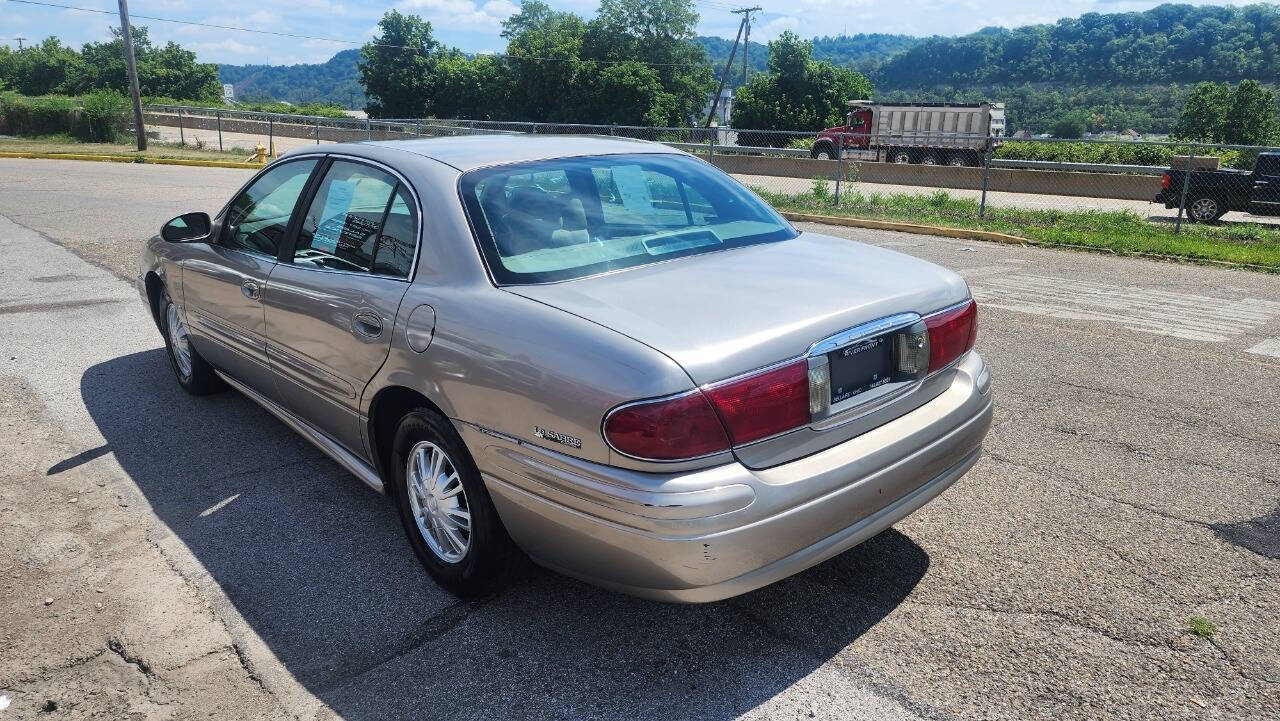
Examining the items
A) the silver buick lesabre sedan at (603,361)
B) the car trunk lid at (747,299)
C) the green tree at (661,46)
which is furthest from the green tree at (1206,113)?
the silver buick lesabre sedan at (603,361)

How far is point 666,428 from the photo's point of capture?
2391 mm

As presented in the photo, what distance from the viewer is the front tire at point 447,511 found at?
9.68 ft

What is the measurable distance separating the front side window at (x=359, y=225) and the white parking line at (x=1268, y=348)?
6.31 meters

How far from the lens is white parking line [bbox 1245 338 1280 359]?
6574 millimetres

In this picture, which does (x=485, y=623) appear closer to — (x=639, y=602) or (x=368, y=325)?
(x=639, y=602)

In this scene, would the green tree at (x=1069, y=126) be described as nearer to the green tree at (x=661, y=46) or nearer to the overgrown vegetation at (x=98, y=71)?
the green tree at (x=661, y=46)

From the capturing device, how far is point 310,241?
3854mm

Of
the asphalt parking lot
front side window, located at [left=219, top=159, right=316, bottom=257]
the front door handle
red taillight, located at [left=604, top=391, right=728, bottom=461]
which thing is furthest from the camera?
front side window, located at [left=219, top=159, right=316, bottom=257]

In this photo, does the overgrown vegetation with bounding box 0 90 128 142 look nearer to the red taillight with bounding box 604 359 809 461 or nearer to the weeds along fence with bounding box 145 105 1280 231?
the weeds along fence with bounding box 145 105 1280 231

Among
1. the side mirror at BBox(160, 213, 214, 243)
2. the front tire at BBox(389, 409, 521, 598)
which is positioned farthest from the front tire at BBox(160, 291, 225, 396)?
the front tire at BBox(389, 409, 521, 598)

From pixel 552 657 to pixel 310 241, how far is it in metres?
2.10

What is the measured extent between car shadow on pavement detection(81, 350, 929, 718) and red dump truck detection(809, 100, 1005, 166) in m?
32.7

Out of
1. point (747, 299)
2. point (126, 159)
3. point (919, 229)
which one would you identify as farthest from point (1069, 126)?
point (747, 299)

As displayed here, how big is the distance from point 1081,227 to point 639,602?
13.9m
